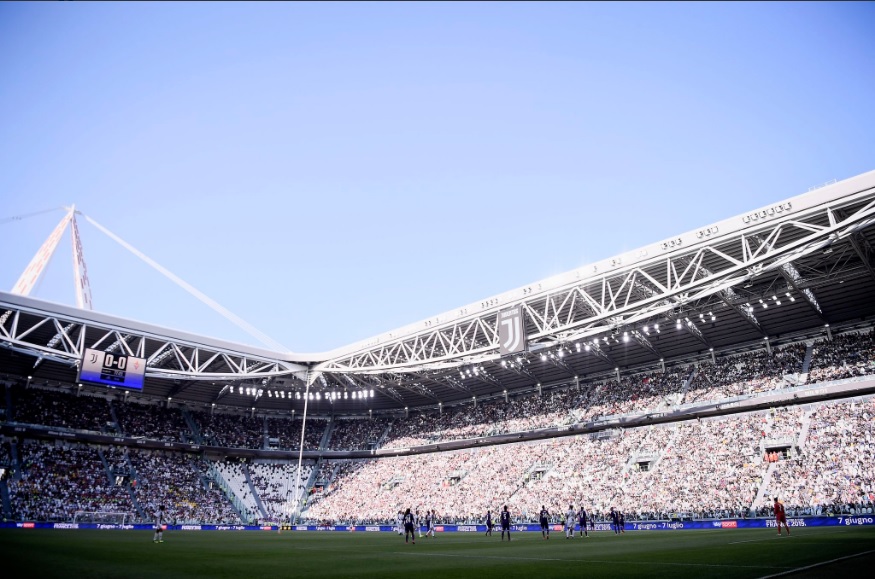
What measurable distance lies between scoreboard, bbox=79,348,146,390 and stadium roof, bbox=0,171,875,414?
840mm

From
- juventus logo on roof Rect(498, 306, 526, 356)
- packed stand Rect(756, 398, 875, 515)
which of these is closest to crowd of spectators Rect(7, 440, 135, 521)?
juventus logo on roof Rect(498, 306, 526, 356)

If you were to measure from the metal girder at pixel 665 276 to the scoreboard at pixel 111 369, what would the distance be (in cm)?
1646

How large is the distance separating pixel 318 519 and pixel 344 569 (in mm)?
47043

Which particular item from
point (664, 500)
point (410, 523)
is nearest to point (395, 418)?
point (664, 500)

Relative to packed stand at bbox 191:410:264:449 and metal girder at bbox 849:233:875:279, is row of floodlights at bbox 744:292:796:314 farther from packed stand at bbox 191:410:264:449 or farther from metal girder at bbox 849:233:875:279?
packed stand at bbox 191:410:264:449

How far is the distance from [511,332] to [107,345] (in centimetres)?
3409

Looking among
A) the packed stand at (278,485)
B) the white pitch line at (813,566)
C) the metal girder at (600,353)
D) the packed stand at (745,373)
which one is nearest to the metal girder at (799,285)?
the packed stand at (745,373)

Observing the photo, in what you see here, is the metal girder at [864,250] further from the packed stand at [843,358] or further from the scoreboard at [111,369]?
the scoreboard at [111,369]

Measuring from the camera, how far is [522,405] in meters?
55.3

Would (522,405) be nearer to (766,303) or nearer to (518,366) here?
(518,366)

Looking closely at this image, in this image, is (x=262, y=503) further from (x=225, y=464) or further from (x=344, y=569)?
(x=344, y=569)

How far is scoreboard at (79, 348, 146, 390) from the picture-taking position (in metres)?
39.1

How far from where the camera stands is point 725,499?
111 ft

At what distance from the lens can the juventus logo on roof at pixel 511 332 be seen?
121 ft
